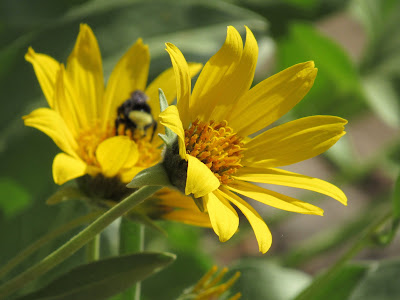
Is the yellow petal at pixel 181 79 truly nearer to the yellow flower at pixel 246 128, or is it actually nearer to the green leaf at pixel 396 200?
the yellow flower at pixel 246 128

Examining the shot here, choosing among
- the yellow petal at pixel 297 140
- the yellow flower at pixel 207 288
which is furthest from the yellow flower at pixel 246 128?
the yellow flower at pixel 207 288

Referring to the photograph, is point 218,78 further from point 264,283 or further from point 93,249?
point 264,283

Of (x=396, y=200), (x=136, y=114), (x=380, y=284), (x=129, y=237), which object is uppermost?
(x=136, y=114)

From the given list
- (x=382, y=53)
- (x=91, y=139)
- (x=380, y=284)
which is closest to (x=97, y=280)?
(x=91, y=139)

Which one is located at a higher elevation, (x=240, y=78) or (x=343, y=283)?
(x=240, y=78)

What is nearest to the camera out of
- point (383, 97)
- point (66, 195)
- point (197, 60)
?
point (66, 195)

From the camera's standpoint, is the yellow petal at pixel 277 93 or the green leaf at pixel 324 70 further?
the green leaf at pixel 324 70

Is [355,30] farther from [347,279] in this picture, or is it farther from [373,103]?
[347,279]
